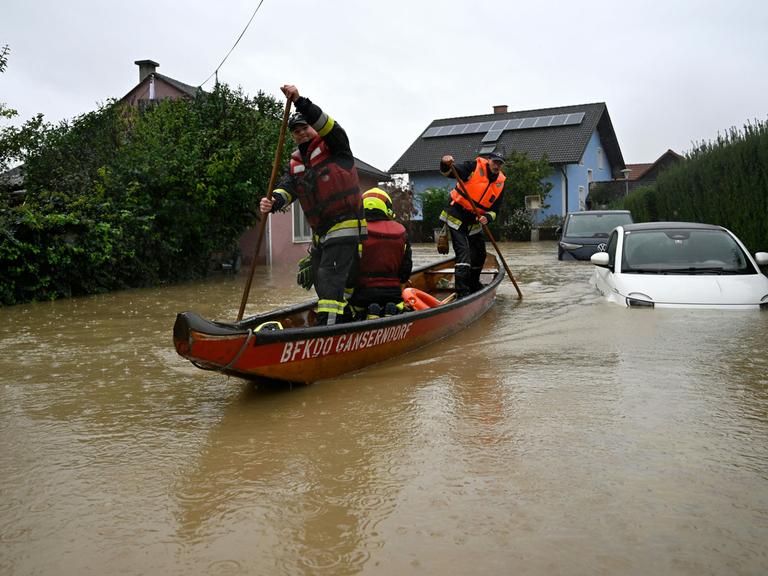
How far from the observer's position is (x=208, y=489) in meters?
3.78

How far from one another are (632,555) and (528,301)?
332 inches

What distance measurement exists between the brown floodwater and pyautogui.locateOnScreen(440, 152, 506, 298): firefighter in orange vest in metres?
2.69

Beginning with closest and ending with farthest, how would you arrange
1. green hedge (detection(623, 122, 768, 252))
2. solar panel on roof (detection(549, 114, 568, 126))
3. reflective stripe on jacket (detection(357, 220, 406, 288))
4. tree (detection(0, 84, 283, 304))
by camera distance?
reflective stripe on jacket (detection(357, 220, 406, 288)) → tree (detection(0, 84, 283, 304)) → green hedge (detection(623, 122, 768, 252)) → solar panel on roof (detection(549, 114, 568, 126))

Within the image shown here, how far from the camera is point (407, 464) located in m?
4.07

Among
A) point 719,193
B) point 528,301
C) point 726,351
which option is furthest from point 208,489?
point 719,193

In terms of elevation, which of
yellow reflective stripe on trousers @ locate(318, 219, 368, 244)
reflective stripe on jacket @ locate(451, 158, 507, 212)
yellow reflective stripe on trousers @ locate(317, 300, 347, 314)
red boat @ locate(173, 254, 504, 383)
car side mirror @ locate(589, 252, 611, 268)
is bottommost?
red boat @ locate(173, 254, 504, 383)

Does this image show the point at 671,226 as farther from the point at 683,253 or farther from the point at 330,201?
the point at 330,201

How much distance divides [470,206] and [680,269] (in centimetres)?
269

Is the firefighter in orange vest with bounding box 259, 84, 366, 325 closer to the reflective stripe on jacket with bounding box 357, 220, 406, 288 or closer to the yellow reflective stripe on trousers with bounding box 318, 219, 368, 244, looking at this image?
the yellow reflective stripe on trousers with bounding box 318, 219, 368, 244

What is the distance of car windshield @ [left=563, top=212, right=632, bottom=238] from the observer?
17.4 meters

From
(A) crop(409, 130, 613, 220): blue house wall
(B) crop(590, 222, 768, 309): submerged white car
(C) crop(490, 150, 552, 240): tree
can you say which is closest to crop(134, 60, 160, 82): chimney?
(A) crop(409, 130, 613, 220): blue house wall

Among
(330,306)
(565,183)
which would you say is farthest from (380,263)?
(565,183)

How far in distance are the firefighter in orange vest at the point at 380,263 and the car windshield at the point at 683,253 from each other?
135 inches

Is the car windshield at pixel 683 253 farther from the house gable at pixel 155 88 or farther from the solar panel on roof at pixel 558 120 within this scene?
the solar panel on roof at pixel 558 120
